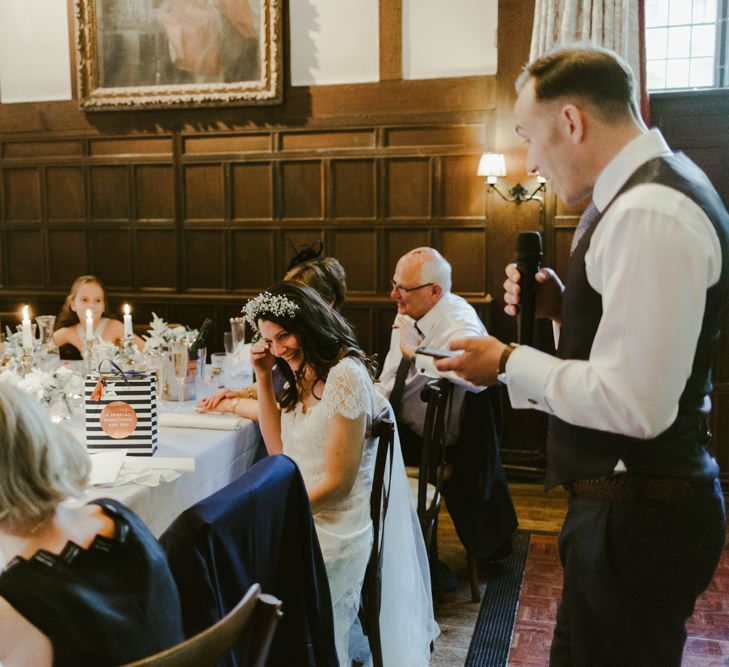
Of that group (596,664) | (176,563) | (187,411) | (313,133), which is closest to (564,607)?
(596,664)

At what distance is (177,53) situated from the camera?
5492mm

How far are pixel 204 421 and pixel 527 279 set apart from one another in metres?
1.50

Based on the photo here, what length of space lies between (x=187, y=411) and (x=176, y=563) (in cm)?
166

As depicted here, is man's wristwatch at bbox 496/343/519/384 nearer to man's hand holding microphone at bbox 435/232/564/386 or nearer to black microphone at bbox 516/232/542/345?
man's hand holding microphone at bbox 435/232/564/386

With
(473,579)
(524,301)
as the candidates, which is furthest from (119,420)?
(473,579)

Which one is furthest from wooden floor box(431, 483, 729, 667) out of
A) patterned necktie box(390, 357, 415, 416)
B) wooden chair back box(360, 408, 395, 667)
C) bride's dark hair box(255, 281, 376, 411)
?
bride's dark hair box(255, 281, 376, 411)

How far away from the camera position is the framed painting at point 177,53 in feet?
17.5

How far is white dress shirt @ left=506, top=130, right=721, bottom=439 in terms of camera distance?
124cm

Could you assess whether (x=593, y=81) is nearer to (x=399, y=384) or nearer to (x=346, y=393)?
(x=346, y=393)

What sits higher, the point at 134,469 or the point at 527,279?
the point at 527,279

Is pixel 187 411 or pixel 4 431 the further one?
pixel 187 411

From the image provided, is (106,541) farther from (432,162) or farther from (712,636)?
(432,162)

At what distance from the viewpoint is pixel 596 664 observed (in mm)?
1457

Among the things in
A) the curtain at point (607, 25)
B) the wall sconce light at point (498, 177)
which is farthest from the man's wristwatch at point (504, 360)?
the curtain at point (607, 25)
